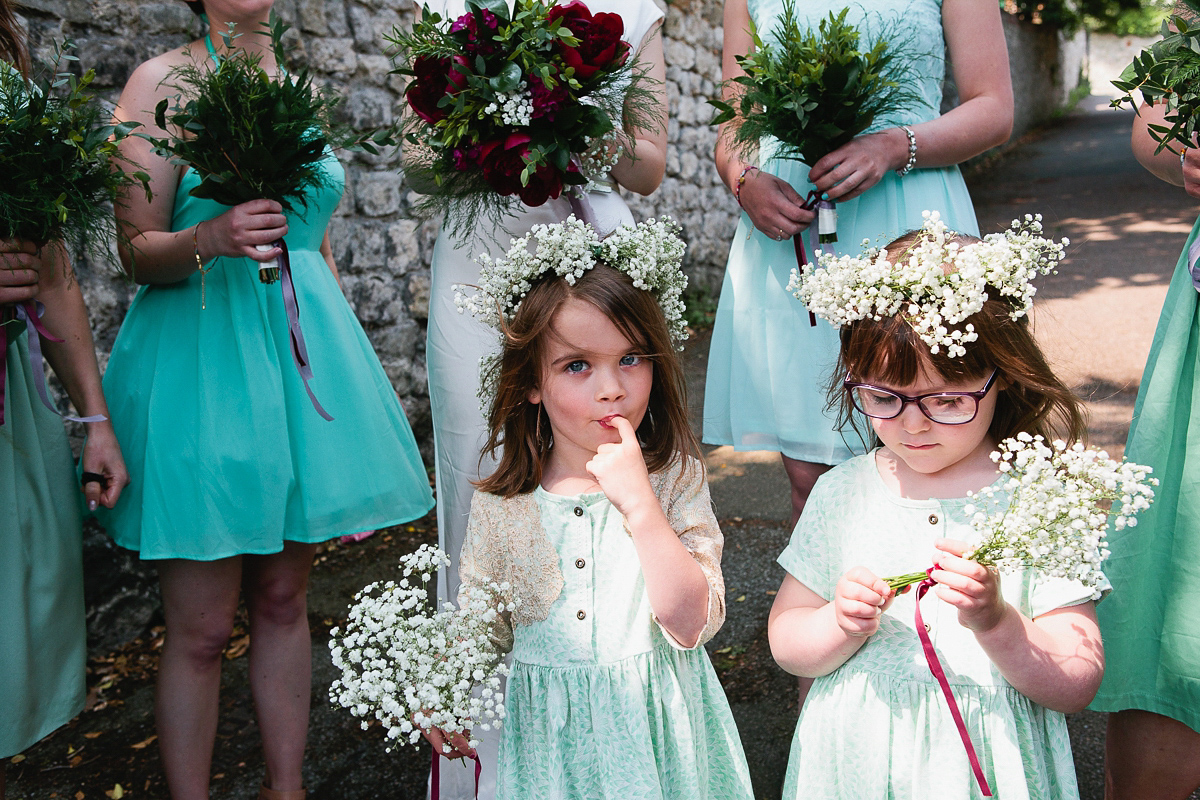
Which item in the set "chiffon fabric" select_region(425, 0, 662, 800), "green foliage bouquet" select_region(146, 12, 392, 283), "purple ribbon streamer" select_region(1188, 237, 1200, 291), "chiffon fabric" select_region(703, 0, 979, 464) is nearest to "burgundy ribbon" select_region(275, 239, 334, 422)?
"green foliage bouquet" select_region(146, 12, 392, 283)

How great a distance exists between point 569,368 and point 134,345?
4.58 feet

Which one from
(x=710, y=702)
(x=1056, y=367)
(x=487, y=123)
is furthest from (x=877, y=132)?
(x=710, y=702)

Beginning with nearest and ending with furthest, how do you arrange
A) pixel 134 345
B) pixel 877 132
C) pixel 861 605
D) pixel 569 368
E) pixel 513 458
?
pixel 861 605 < pixel 569 368 < pixel 513 458 < pixel 877 132 < pixel 134 345

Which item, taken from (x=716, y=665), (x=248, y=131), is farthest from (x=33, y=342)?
(x=716, y=665)

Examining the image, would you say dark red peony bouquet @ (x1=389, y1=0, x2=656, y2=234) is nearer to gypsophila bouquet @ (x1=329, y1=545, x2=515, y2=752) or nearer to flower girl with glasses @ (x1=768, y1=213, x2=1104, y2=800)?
flower girl with glasses @ (x1=768, y1=213, x2=1104, y2=800)

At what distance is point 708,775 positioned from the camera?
221 centimetres

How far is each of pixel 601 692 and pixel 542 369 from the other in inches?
28.7

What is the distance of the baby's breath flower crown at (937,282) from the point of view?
173cm

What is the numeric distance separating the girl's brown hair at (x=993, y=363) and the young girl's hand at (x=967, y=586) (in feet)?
1.25

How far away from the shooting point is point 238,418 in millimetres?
2650

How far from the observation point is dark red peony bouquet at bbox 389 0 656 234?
84.3 inches

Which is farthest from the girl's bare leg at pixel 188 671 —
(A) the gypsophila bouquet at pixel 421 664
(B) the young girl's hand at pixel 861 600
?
(B) the young girl's hand at pixel 861 600

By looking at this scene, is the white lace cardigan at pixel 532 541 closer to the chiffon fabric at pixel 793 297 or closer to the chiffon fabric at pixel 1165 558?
the chiffon fabric at pixel 793 297

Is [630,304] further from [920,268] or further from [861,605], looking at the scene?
[861,605]
